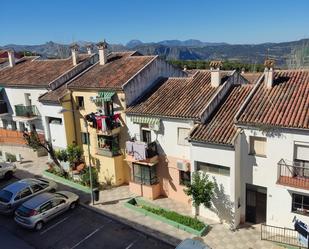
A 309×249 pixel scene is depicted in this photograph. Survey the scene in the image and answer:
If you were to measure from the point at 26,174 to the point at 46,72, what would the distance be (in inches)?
472

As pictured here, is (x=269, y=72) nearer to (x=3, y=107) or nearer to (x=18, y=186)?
(x=18, y=186)

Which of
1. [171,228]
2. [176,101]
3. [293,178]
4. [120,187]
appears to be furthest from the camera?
[120,187]

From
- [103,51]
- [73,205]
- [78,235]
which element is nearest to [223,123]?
[78,235]

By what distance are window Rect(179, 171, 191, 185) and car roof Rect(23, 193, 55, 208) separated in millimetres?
9779

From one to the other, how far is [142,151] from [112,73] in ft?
31.0

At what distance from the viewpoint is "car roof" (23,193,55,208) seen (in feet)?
78.3

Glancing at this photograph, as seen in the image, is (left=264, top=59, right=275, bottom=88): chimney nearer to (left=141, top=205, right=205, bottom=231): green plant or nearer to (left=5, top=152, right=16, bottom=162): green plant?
(left=141, top=205, right=205, bottom=231): green plant

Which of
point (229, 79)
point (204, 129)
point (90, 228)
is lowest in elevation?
point (90, 228)

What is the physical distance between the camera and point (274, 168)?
21.3m

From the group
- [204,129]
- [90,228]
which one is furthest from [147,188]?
[204,129]

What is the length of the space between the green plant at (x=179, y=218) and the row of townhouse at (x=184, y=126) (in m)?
1.39

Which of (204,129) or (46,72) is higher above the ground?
(46,72)

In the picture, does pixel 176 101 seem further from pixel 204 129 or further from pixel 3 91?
pixel 3 91

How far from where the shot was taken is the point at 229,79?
27.4 meters
